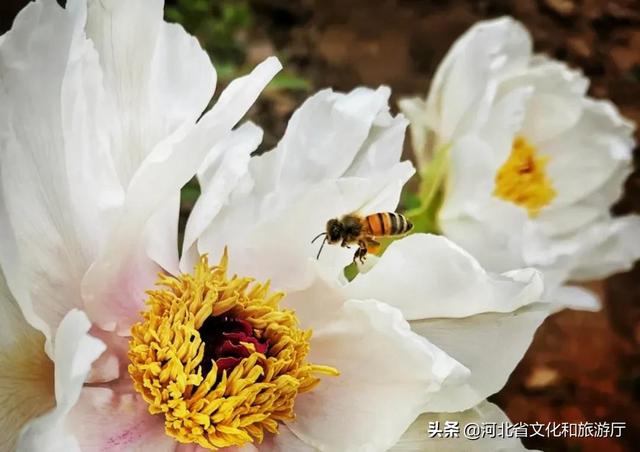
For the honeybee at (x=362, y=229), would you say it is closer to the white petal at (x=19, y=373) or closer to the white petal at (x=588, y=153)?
the white petal at (x=19, y=373)

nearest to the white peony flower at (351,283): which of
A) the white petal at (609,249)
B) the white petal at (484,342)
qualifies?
the white petal at (484,342)

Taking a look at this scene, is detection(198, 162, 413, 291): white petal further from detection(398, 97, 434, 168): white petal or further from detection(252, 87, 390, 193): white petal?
detection(398, 97, 434, 168): white petal

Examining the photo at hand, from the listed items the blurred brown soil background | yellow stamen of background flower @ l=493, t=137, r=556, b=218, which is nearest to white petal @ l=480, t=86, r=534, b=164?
yellow stamen of background flower @ l=493, t=137, r=556, b=218

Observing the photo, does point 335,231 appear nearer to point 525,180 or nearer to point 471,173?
point 471,173

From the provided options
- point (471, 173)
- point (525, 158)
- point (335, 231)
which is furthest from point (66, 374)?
point (525, 158)

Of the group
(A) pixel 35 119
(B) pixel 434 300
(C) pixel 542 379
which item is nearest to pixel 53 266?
(A) pixel 35 119

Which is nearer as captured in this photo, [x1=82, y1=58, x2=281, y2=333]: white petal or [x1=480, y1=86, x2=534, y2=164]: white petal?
[x1=82, y1=58, x2=281, y2=333]: white petal

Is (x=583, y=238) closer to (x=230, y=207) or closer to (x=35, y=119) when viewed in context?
(x=230, y=207)
